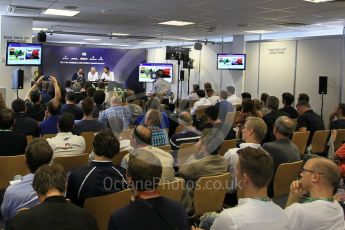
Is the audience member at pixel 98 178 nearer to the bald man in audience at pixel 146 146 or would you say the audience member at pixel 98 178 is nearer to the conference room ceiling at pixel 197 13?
the bald man in audience at pixel 146 146

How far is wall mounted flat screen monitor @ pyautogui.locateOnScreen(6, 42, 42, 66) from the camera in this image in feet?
29.7

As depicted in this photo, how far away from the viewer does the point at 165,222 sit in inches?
81.3

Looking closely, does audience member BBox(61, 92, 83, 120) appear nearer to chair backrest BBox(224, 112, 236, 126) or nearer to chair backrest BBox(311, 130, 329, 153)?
chair backrest BBox(224, 112, 236, 126)

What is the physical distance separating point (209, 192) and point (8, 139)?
2.42 metres

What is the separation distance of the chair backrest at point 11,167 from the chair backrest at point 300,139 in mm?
3965

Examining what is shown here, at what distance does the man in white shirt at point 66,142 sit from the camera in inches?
169

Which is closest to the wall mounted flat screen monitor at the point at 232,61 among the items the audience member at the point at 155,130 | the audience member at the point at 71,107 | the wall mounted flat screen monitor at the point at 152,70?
the wall mounted flat screen monitor at the point at 152,70

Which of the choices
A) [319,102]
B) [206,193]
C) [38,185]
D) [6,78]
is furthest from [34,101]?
[319,102]

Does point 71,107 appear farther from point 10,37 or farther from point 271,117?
point 10,37

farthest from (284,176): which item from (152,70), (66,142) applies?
(152,70)

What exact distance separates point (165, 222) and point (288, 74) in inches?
447

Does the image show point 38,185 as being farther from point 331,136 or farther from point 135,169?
point 331,136

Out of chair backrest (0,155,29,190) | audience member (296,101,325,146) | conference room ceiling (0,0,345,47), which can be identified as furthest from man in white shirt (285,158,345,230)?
conference room ceiling (0,0,345,47)

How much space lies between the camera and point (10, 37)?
9.77m
